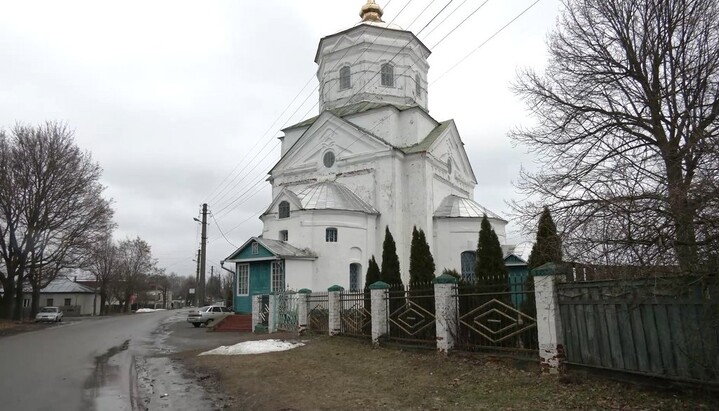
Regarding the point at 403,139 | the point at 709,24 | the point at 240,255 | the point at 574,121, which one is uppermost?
the point at 403,139

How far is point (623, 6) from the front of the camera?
11.2 metres

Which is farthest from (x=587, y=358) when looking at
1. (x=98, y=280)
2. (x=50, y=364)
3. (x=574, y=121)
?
(x=98, y=280)

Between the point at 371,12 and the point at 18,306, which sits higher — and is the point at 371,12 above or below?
above

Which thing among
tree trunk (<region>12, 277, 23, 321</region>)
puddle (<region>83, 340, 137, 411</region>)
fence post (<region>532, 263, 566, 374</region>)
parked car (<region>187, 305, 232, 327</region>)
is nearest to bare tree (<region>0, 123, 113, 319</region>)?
tree trunk (<region>12, 277, 23, 321</region>)

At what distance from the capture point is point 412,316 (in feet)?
40.9

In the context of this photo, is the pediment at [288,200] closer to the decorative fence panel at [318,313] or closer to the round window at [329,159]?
the round window at [329,159]

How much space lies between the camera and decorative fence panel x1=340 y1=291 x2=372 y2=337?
47.2 feet

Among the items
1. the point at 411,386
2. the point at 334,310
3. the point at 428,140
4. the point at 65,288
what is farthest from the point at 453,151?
the point at 65,288

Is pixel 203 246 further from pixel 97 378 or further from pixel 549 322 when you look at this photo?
pixel 549 322

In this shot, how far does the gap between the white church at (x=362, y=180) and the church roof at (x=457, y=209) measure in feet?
0.19

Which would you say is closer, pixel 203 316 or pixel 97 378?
pixel 97 378

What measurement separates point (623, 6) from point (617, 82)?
1694 millimetres

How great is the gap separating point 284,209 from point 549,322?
1791 cm

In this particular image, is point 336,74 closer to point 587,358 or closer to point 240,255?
point 240,255
